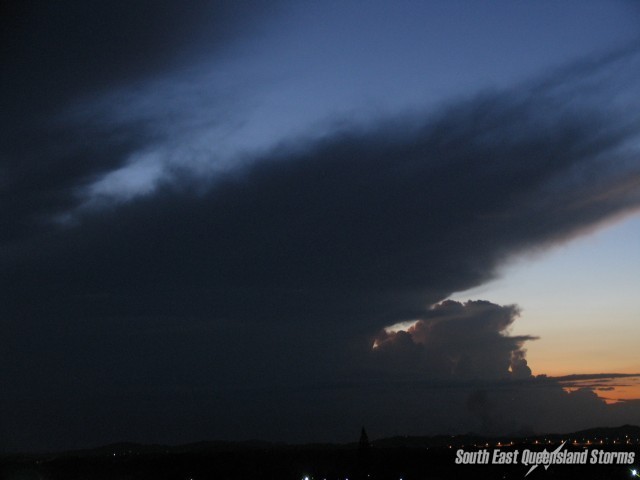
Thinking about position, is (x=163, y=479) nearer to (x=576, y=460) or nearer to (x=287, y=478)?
(x=287, y=478)

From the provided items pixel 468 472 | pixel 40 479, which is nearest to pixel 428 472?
pixel 468 472

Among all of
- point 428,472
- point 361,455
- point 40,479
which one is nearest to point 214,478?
point 40,479

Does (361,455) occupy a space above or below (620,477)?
above

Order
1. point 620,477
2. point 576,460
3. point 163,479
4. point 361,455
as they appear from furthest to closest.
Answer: point 163,479 < point 620,477 < point 361,455 < point 576,460

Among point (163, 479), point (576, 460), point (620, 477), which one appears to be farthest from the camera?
Result: point (163, 479)

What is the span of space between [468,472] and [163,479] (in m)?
82.5

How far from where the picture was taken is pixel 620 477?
14512cm

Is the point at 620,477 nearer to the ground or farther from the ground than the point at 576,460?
nearer to the ground

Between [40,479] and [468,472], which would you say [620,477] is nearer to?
[468,472]

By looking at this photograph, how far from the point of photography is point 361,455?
4887 inches

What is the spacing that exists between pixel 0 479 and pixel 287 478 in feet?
240

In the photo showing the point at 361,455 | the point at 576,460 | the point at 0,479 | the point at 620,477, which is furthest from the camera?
the point at 0,479

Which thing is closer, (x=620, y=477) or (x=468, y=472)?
(x=620, y=477)

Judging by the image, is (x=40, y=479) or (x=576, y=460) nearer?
(x=576, y=460)
